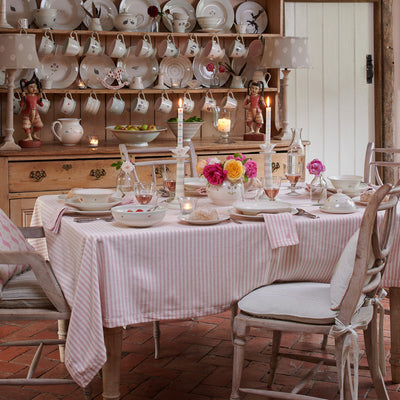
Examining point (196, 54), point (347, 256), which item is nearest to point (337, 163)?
point (196, 54)

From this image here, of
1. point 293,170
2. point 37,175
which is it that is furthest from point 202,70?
point 293,170

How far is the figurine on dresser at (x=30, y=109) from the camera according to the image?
435cm

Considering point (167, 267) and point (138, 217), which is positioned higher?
point (138, 217)

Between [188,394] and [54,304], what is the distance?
738 millimetres

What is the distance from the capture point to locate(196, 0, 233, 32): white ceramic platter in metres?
4.88

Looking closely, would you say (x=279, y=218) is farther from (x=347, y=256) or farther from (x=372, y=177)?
(x=372, y=177)

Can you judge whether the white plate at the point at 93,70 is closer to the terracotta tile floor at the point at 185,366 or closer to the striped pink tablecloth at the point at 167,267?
the terracotta tile floor at the point at 185,366

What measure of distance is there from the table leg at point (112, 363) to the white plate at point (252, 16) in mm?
3385

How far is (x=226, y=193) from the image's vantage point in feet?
8.80

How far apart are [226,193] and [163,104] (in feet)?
7.21

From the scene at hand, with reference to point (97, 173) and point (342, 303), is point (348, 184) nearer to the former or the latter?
point (342, 303)

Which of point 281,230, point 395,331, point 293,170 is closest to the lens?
point 281,230

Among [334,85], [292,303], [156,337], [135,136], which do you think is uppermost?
[334,85]

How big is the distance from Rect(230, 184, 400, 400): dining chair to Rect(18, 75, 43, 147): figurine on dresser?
2506mm
